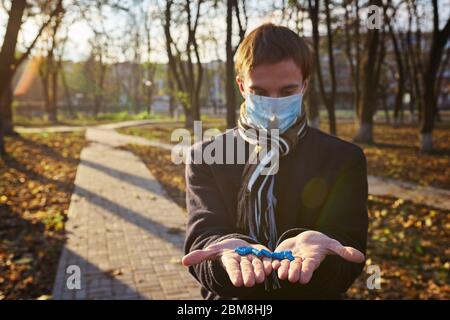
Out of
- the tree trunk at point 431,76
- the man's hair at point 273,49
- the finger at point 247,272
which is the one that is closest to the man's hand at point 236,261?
the finger at point 247,272

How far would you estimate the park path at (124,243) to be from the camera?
4504 mm

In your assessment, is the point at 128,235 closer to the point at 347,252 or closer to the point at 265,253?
the point at 265,253

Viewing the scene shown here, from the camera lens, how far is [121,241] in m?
6.03

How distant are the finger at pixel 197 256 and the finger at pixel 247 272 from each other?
127 millimetres

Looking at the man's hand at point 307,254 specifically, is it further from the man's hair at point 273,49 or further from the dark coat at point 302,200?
the man's hair at point 273,49

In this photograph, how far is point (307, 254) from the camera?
1368 mm

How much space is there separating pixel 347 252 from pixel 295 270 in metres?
0.21

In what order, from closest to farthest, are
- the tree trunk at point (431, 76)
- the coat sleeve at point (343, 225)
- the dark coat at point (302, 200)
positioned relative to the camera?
1. the coat sleeve at point (343, 225)
2. the dark coat at point (302, 200)
3. the tree trunk at point (431, 76)

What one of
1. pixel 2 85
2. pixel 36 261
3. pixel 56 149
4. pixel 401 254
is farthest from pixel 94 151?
pixel 401 254

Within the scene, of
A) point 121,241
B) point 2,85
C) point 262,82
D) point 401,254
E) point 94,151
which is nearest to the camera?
point 262,82

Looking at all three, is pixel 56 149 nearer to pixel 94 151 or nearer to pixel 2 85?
pixel 94 151

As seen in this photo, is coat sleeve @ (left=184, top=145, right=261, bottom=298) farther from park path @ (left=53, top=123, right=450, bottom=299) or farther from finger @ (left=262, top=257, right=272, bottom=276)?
park path @ (left=53, top=123, right=450, bottom=299)
